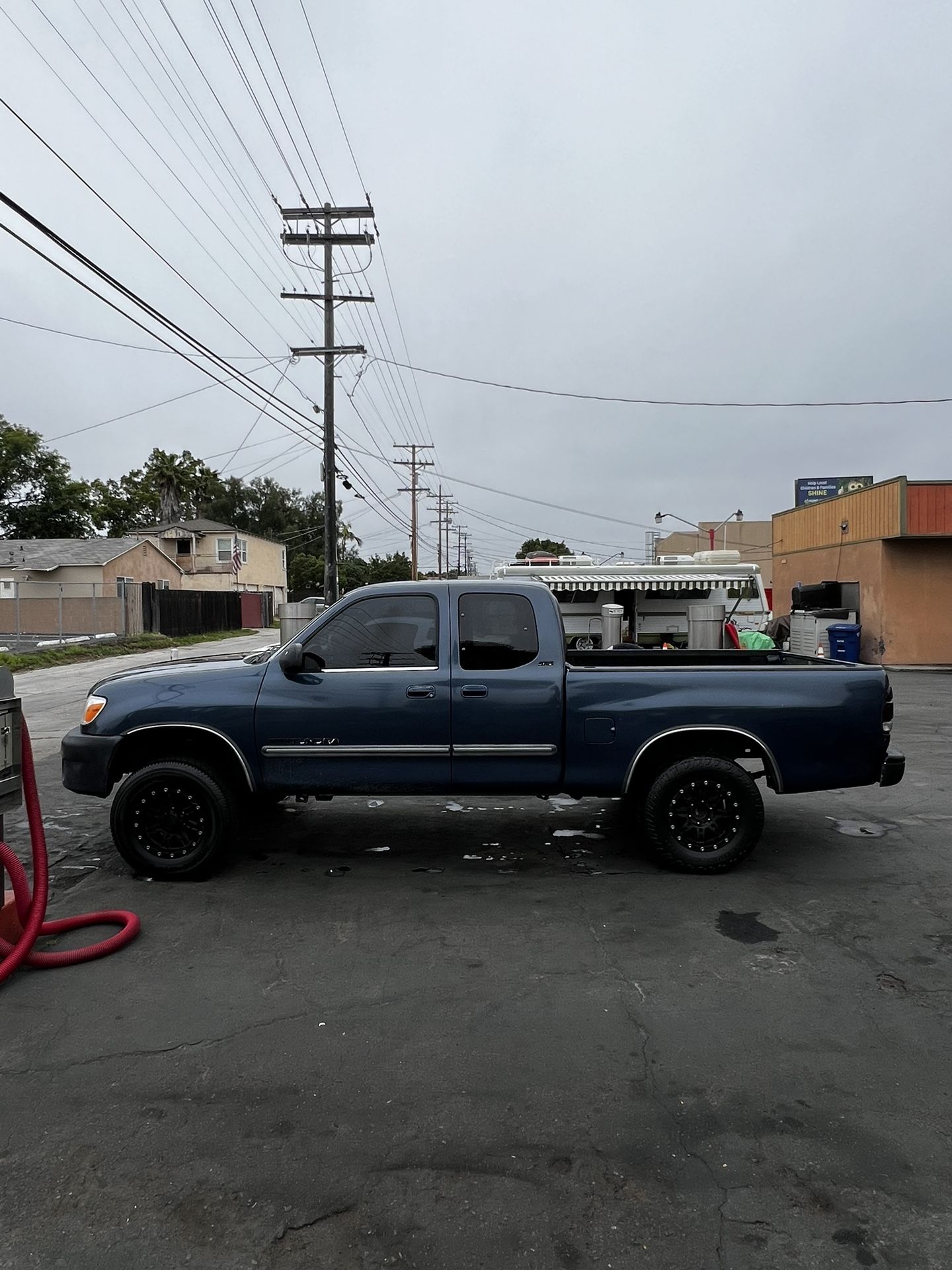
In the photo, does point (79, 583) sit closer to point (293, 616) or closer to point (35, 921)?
point (293, 616)

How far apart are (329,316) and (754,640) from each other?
16767 millimetres

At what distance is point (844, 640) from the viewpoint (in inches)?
803

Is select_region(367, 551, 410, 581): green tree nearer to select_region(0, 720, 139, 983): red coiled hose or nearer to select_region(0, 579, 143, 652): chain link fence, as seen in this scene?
select_region(0, 579, 143, 652): chain link fence

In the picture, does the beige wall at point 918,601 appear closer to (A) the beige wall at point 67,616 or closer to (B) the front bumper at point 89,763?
(B) the front bumper at point 89,763

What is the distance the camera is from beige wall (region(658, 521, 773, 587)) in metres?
60.4

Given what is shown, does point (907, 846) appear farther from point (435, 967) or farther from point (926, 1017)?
point (435, 967)

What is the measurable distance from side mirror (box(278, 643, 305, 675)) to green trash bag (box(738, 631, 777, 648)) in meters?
9.04

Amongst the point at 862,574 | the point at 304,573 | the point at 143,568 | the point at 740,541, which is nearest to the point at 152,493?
the point at 304,573

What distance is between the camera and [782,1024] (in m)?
3.60

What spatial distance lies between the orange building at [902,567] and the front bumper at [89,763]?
19065 mm

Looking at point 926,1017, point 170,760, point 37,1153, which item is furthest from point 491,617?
point 37,1153

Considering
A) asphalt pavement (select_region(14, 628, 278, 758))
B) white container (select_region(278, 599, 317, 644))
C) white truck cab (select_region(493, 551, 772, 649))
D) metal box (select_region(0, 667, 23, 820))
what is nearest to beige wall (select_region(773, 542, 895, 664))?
white truck cab (select_region(493, 551, 772, 649))

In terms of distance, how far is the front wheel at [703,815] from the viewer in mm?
5438

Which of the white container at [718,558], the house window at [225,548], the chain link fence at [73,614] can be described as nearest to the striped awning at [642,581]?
the white container at [718,558]
